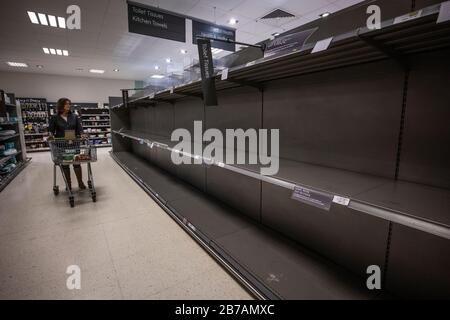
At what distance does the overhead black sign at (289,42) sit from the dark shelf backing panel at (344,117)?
32 centimetres

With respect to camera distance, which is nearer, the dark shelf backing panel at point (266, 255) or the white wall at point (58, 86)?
the dark shelf backing panel at point (266, 255)

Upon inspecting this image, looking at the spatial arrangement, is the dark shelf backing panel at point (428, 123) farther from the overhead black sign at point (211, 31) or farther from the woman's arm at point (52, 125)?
the woman's arm at point (52, 125)

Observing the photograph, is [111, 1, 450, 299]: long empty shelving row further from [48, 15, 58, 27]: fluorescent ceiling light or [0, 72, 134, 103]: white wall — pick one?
[0, 72, 134, 103]: white wall

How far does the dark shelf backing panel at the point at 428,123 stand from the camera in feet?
3.64

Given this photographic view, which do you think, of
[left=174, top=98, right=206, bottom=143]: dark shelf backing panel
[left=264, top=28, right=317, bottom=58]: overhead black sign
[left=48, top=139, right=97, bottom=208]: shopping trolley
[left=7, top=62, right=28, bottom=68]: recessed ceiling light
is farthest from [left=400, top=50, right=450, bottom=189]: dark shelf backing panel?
[left=7, top=62, right=28, bottom=68]: recessed ceiling light

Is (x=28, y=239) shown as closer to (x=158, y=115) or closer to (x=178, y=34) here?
(x=158, y=115)

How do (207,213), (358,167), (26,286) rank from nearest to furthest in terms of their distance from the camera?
(358,167) → (26,286) → (207,213)

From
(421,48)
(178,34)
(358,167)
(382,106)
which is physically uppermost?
(178,34)

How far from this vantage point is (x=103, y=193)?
3.56 m

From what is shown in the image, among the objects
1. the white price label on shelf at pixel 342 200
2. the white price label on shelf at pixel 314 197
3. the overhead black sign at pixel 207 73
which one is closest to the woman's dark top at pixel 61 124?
the overhead black sign at pixel 207 73

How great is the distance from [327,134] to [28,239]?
2.87 meters

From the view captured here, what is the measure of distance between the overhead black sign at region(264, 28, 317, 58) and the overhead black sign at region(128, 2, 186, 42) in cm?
293

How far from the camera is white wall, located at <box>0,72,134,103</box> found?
9379 mm
